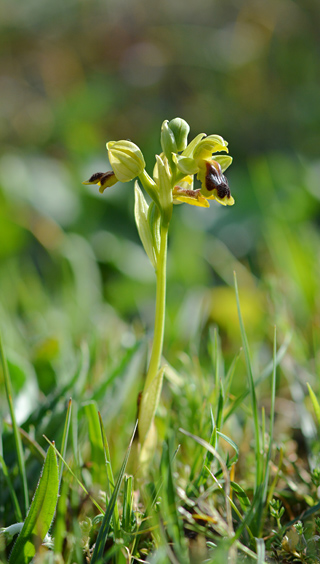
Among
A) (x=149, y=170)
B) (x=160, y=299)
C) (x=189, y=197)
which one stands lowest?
(x=149, y=170)

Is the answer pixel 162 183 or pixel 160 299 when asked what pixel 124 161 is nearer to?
pixel 162 183

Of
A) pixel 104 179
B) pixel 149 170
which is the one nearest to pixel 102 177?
pixel 104 179

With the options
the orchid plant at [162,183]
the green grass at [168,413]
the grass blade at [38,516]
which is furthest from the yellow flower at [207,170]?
the grass blade at [38,516]

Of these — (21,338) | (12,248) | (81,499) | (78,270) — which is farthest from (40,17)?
(81,499)

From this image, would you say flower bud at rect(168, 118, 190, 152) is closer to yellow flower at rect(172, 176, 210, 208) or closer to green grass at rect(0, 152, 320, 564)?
yellow flower at rect(172, 176, 210, 208)

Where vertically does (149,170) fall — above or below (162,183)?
below

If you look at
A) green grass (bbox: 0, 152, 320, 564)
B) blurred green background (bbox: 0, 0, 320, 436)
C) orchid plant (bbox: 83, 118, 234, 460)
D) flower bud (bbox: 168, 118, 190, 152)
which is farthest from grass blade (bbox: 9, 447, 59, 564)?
flower bud (bbox: 168, 118, 190, 152)

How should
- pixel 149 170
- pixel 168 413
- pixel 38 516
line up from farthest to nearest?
pixel 149 170
pixel 168 413
pixel 38 516
